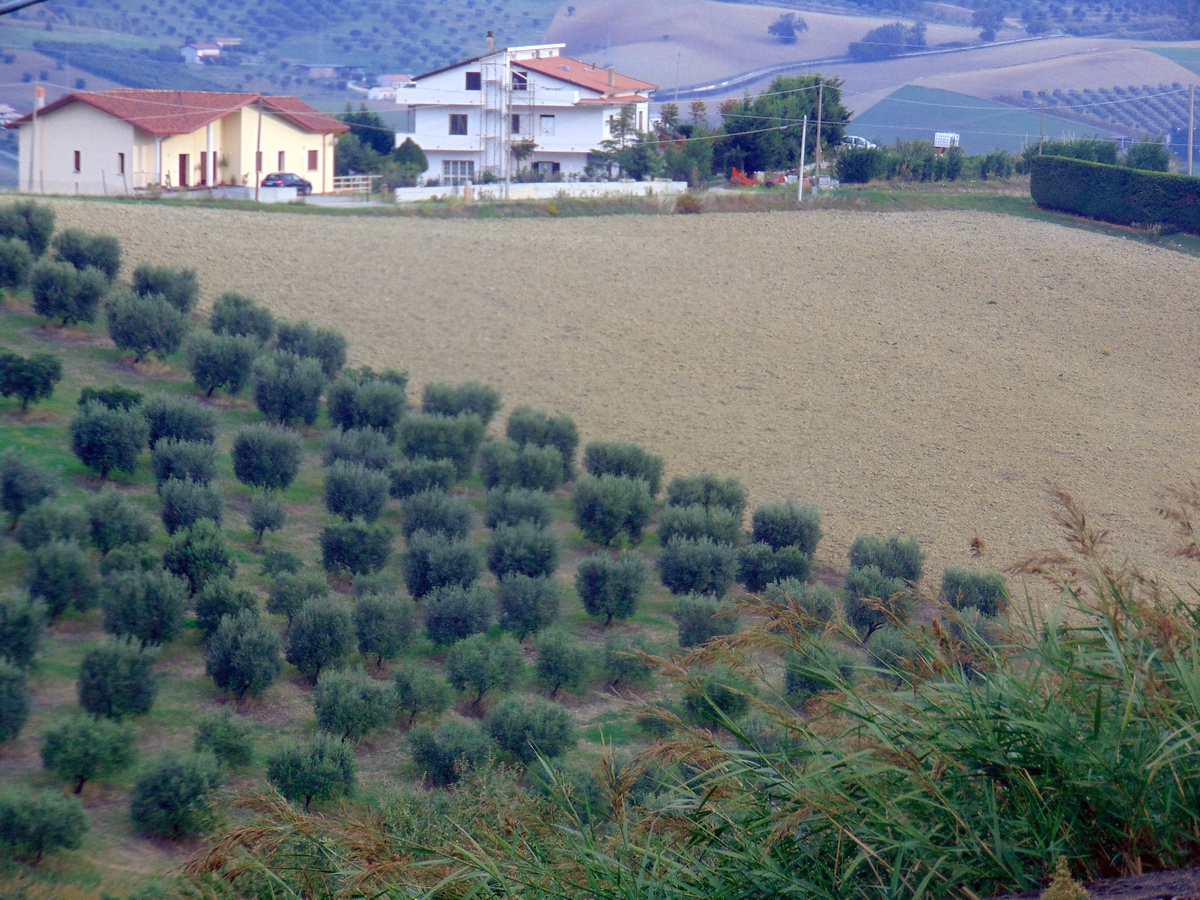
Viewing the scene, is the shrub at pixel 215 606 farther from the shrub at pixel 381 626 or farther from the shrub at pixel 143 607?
the shrub at pixel 381 626

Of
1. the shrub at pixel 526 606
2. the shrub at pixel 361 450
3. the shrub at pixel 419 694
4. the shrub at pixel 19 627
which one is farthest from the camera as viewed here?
the shrub at pixel 361 450

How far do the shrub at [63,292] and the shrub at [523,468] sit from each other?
745cm

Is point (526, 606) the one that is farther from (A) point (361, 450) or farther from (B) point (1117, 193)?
(B) point (1117, 193)

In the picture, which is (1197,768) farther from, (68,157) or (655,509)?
(68,157)

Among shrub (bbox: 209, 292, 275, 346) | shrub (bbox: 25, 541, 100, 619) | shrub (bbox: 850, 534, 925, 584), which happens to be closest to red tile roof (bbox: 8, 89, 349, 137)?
shrub (bbox: 209, 292, 275, 346)

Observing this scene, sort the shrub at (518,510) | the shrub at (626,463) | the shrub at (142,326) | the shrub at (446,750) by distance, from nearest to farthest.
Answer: the shrub at (446,750)
the shrub at (518,510)
the shrub at (626,463)
the shrub at (142,326)

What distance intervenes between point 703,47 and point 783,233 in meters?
155

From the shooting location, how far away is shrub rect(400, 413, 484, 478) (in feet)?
54.1

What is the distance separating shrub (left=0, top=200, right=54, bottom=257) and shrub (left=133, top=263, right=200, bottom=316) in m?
1.93

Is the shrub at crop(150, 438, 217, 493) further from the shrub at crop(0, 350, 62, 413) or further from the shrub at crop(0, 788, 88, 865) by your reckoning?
the shrub at crop(0, 788, 88, 865)

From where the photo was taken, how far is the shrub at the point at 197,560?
11.3 metres

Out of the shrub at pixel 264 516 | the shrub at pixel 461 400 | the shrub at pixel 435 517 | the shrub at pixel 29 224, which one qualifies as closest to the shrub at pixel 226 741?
the shrub at pixel 264 516

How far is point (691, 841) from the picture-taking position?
153 inches

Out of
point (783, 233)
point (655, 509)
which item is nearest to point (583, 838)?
point (655, 509)
